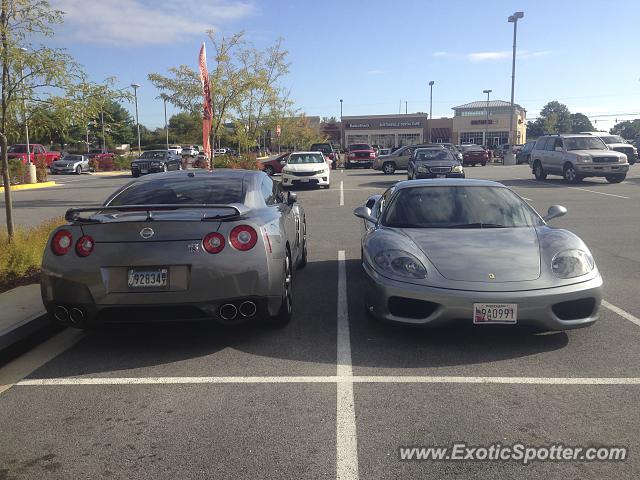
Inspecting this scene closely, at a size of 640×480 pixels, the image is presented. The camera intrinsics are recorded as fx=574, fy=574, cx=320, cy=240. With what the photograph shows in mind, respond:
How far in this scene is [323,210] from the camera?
1530 centimetres

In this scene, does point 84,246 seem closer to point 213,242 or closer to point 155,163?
point 213,242

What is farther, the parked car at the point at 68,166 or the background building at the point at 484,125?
the background building at the point at 484,125

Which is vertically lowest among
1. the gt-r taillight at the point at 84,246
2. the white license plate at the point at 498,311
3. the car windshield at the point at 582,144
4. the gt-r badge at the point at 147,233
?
the white license plate at the point at 498,311

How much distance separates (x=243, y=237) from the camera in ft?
15.2

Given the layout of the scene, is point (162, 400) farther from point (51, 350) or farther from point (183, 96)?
point (183, 96)

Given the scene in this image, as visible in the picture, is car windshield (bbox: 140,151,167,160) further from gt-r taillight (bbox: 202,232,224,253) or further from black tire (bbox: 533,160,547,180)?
gt-r taillight (bbox: 202,232,224,253)

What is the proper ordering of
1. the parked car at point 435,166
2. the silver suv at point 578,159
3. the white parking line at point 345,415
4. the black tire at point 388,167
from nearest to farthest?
1. the white parking line at point 345,415
2. the parked car at point 435,166
3. the silver suv at point 578,159
4. the black tire at point 388,167

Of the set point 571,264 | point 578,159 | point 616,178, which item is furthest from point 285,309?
point 616,178

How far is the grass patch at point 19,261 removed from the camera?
677 cm

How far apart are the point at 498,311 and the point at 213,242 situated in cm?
228

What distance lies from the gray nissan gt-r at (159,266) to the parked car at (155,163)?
27475mm

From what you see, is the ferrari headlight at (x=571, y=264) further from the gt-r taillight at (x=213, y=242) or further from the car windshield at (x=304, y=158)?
the car windshield at (x=304, y=158)

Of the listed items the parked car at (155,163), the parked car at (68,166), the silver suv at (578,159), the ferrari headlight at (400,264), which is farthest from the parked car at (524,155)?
the ferrari headlight at (400,264)

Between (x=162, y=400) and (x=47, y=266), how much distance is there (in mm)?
1599
